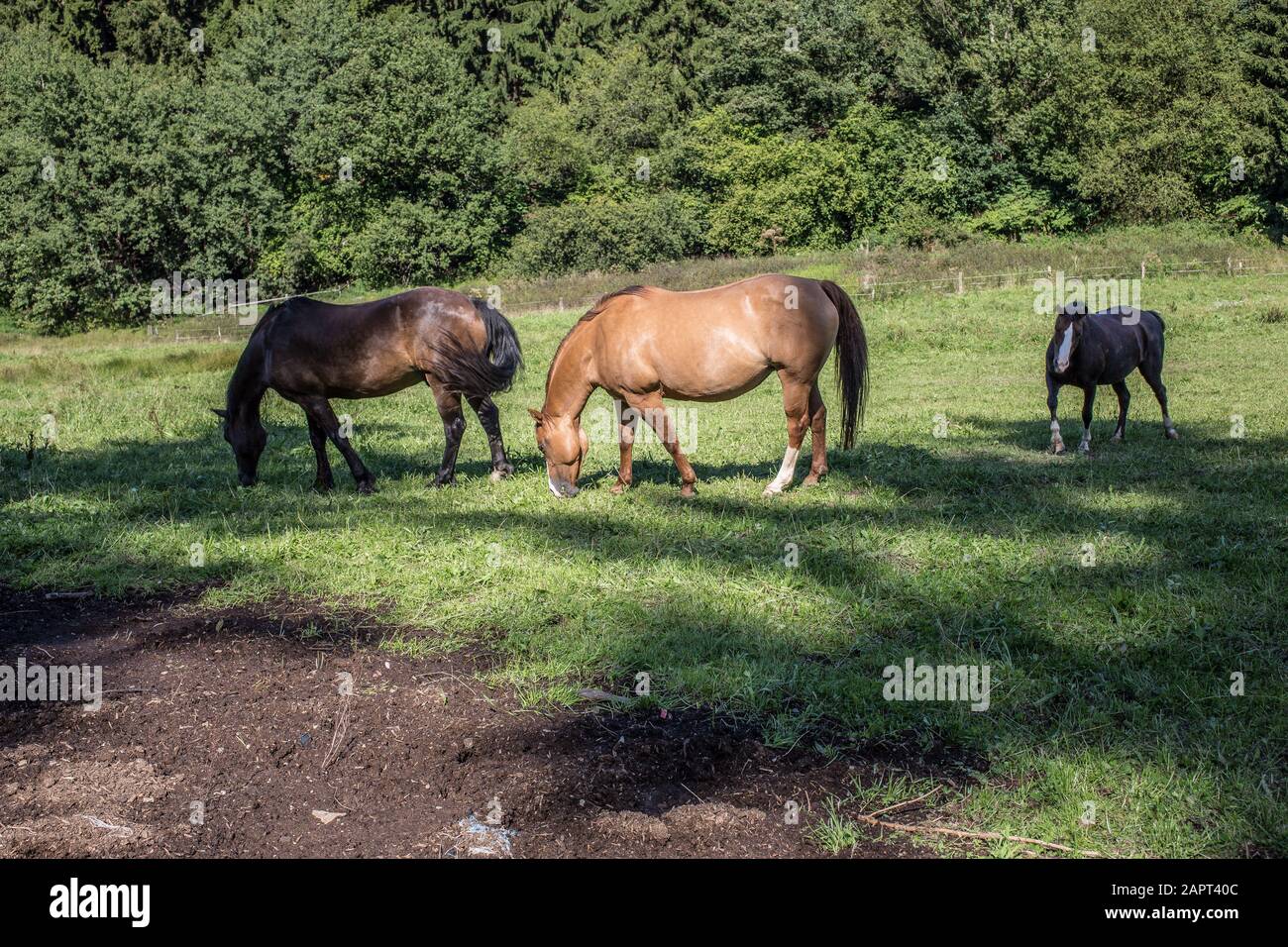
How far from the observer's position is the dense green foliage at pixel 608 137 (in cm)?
5481

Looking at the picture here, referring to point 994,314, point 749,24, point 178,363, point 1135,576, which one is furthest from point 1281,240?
point 1135,576

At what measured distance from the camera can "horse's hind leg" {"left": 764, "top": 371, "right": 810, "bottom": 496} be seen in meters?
9.75

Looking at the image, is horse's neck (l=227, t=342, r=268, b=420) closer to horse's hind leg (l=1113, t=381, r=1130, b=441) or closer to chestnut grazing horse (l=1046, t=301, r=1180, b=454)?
chestnut grazing horse (l=1046, t=301, r=1180, b=454)

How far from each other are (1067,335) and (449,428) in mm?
7823

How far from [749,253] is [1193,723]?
59.7 meters

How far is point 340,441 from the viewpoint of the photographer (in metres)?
10.5

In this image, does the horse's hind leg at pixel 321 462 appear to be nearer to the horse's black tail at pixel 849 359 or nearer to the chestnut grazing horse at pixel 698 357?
the chestnut grazing horse at pixel 698 357

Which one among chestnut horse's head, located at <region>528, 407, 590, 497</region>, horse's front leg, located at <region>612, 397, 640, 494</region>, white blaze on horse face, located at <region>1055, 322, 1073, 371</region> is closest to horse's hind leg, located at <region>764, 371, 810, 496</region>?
horse's front leg, located at <region>612, 397, 640, 494</region>

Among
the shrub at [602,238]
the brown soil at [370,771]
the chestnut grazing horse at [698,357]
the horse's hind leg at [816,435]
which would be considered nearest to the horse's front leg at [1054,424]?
the chestnut grazing horse at [698,357]

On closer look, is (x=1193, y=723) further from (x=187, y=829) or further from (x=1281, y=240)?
(x=1281, y=240)

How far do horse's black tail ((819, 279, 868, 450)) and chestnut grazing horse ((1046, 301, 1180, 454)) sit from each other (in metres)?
3.68

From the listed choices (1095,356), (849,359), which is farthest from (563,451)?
(1095,356)

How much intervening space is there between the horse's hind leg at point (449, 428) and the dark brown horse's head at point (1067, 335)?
757 centimetres
